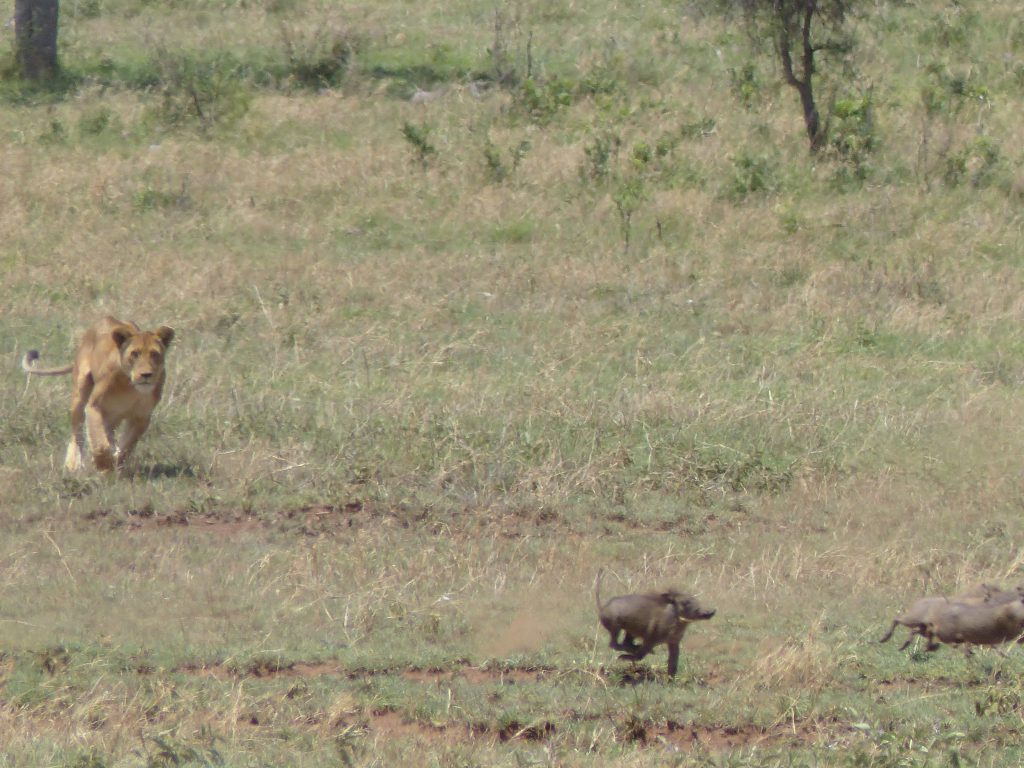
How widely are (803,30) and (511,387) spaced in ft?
25.3

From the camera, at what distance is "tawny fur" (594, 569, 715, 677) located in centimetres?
603

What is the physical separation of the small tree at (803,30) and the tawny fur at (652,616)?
1122 centimetres

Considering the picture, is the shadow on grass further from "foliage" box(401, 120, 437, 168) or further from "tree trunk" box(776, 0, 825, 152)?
"tree trunk" box(776, 0, 825, 152)

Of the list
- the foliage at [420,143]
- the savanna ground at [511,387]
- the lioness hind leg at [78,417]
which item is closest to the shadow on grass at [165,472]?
the savanna ground at [511,387]

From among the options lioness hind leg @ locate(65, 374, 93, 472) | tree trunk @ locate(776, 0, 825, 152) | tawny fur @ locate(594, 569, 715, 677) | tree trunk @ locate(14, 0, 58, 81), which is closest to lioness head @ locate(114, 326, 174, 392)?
lioness hind leg @ locate(65, 374, 93, 472)

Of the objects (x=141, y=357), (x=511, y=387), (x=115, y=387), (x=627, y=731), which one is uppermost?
(x=141, y=357)

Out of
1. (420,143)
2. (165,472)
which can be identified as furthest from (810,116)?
(165,472)

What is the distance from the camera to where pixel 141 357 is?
8.77 m

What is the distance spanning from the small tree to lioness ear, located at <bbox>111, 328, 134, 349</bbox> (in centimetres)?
957

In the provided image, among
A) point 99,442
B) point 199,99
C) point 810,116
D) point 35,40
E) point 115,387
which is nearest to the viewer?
point 99,442

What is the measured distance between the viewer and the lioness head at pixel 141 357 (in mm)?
8742

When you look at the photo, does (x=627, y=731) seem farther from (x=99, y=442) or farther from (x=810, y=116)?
(x=810, y=116)

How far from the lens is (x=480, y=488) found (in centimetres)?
911

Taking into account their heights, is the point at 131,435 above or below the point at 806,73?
below
